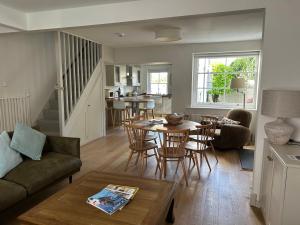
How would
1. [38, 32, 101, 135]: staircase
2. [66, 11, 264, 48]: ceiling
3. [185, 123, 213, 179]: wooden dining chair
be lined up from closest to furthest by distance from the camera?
[185, 123, 213, 179]: wooden dining chair
[66, 11, 264, 48]: ceiling
[38, 32, 101, 135]: staircase

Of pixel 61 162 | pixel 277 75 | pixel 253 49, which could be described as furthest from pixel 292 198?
pixel 253 49

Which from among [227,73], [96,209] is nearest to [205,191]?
[96,209]

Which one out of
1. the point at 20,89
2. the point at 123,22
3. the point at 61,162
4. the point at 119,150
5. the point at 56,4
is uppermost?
the point at 56,4

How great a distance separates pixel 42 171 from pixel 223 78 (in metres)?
4.94

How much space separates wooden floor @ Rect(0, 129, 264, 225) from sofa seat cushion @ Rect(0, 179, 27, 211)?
0.32 meters

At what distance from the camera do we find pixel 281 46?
2.22m

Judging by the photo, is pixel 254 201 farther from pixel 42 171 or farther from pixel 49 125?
pixel 49 125

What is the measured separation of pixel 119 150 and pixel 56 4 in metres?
2.92

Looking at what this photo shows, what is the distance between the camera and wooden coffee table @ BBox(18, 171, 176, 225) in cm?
150

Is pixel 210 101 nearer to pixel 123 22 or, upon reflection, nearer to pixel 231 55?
pixel 231 55

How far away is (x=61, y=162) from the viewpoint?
8.83 ft

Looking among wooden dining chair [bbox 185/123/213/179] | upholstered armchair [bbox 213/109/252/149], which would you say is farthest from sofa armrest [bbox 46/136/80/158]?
upholstered armchair [bbox 213/109/252/149]

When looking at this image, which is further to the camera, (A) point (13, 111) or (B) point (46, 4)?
(A) point (13, 111)

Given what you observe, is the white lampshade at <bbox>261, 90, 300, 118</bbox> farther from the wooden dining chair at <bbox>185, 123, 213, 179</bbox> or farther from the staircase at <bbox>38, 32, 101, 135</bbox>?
the staircase at <bbox>38, 32, 101, 135</bbox>
